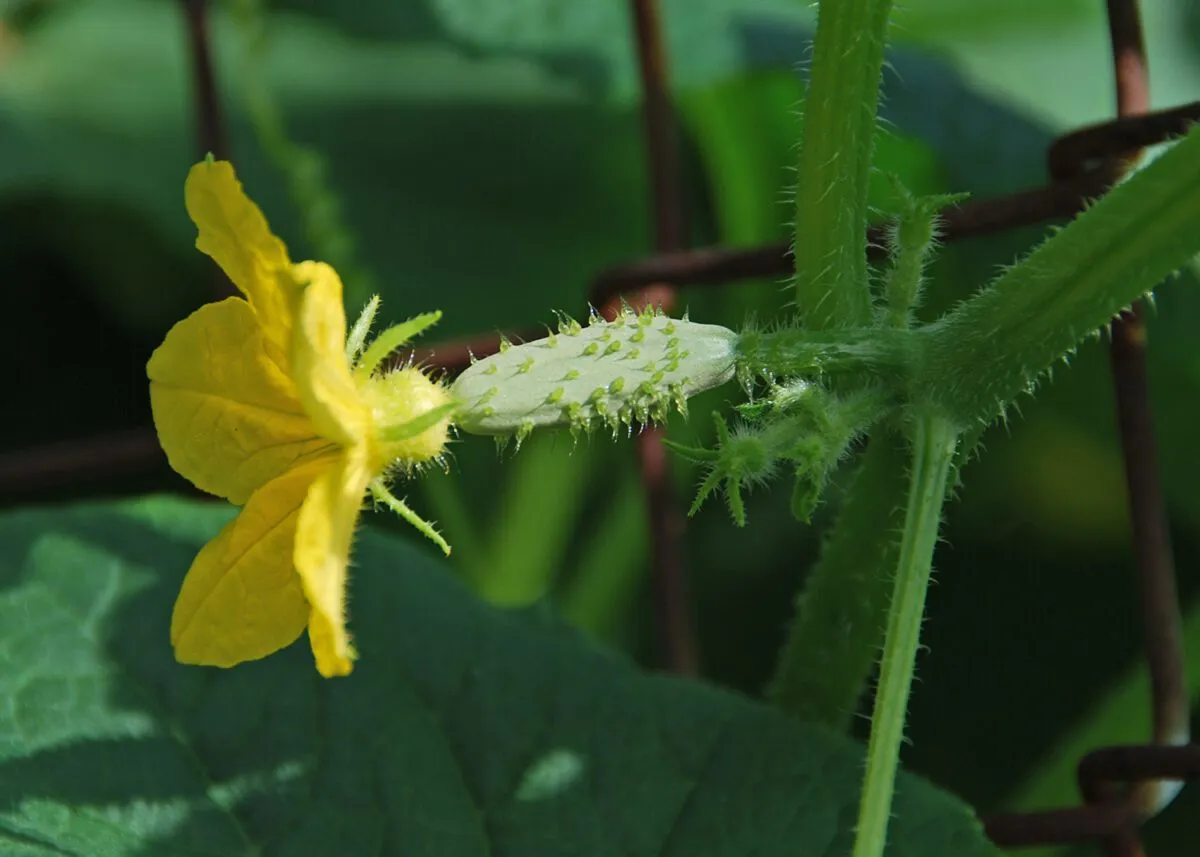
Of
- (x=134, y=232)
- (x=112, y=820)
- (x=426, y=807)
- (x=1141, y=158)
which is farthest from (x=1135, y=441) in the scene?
(x=134, y=232)

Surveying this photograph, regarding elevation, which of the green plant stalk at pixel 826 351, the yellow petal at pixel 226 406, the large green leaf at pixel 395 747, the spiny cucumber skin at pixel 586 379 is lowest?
the large green leaf at pixel 395 747

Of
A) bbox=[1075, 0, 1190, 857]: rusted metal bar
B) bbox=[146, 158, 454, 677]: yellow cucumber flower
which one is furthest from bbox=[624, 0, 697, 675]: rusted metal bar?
bbox=[146, 158, 454, 677]: yellow cucumber flower

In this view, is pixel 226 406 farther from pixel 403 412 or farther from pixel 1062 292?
pixel 1062 292

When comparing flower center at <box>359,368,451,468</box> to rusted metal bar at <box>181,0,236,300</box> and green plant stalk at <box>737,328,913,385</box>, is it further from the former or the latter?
rusted metal bar at <box>181,0,236,300</box>

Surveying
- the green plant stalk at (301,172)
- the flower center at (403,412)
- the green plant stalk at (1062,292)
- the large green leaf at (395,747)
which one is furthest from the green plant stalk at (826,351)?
the green plant stalk at (301,172)

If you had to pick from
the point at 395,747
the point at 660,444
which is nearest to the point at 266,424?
the point at 395,747

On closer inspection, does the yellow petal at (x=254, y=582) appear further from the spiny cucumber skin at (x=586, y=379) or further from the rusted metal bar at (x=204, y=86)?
the rusted metal bar at (x=204, y=86)

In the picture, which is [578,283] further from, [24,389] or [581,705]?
[581,705]
